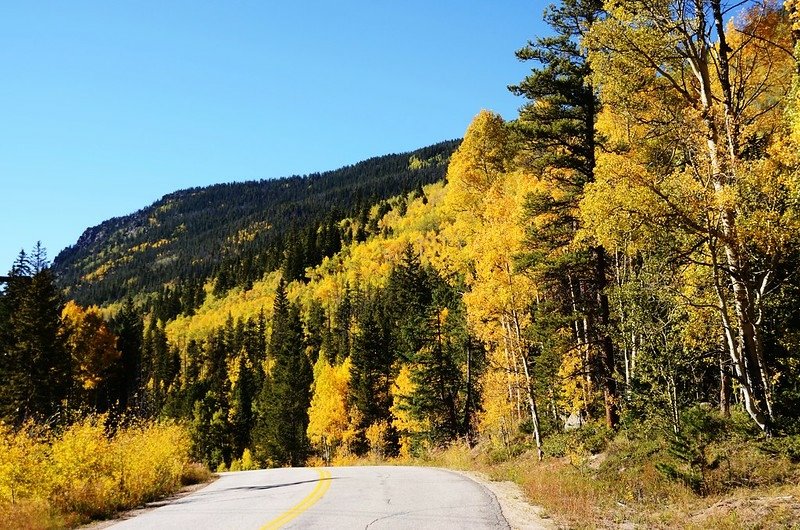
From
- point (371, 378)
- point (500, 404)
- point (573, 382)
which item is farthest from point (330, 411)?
point (573, 382)

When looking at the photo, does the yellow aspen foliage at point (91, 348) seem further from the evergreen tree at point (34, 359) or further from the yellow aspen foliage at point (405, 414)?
the yellow aspen foliage at point (405, 414)

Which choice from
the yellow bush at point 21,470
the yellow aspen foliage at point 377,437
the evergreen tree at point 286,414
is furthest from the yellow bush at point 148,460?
the evergreen tree at point 286,414

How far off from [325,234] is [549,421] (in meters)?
128

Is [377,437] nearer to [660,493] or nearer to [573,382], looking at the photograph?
[573,382]

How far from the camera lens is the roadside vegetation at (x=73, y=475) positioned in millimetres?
11273

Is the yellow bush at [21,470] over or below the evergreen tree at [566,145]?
below

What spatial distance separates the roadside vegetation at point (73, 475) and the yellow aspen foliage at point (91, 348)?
47812 millimetres

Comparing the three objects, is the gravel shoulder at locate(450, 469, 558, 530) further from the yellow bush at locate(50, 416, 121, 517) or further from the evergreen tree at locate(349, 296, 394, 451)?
the evergreen tree at locate(349, 296, 394, 451)

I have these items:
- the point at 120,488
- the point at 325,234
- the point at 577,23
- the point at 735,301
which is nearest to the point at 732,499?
the point at 735,301

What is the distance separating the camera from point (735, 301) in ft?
36.1

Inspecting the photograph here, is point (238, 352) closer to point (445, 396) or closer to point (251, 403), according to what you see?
point (251, 403)

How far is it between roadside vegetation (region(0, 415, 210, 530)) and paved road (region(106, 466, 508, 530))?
1.40m

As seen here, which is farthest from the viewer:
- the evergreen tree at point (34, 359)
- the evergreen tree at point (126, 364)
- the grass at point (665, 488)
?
the evergreen tree at point (126, 364)

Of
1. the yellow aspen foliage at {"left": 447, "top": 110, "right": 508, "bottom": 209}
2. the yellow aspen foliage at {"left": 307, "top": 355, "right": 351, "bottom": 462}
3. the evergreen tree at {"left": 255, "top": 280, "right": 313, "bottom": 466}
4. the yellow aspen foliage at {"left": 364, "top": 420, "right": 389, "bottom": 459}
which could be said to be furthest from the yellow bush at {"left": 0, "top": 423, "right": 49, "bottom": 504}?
the evergreen tree at {"left": 255, "top": 280, "right": 313, "bottom": 466}
